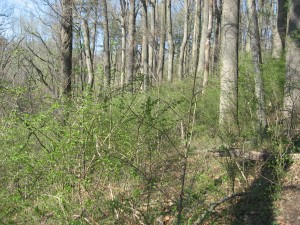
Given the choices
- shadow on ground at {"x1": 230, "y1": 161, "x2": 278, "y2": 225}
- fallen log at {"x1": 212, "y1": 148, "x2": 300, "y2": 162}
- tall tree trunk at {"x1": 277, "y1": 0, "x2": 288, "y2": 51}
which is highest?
tall tree trunk at {"x1": 277, "y1": 0, "x2": 288, "y2": 51}

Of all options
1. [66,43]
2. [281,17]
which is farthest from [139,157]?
[281,17]

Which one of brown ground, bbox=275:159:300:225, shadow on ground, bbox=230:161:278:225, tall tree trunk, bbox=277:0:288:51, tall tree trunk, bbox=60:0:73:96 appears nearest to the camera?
brown ground, bbox=275:159:300:225

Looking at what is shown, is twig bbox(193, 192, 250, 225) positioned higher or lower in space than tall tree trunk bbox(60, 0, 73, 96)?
lower

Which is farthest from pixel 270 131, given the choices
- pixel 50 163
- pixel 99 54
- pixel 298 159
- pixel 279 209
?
pixel 99 54

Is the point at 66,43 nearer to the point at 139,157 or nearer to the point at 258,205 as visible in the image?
the point at 139,157

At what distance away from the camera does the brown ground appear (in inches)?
185

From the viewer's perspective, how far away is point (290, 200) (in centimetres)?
502

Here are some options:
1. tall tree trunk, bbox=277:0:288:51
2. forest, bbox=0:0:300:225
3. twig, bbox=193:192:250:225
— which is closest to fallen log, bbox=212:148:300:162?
forest, bbox=0:0:300:225

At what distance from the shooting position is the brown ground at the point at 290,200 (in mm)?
4703

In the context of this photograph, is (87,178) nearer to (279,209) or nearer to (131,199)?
(131,199)

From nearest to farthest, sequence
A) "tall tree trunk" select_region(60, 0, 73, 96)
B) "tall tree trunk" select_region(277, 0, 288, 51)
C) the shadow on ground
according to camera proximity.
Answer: the shadow on ground → "tall tree trunk" select_region(60, 0, 73, 96) → "tall tree trunk" select_region(277, 0, 288, 51)

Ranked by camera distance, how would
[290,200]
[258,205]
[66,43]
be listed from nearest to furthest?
[290,200]
[258,205]
[66,43]

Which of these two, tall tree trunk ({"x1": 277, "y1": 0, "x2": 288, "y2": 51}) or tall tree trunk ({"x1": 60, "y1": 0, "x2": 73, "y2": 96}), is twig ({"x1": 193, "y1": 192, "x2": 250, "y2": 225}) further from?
tall tree trunk ({"x1": 277, "y1": 0, "x2": 288, "y2": 51})

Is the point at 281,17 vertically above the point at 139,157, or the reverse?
the point at 281,17
